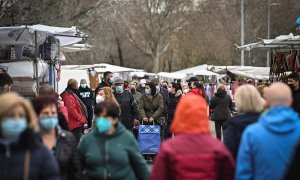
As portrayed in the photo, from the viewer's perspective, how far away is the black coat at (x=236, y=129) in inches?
252

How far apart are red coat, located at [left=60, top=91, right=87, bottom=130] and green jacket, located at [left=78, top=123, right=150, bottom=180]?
6355mm

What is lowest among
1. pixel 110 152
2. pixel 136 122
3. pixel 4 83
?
pixel 136 122

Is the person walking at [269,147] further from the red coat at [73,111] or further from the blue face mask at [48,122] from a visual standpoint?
the red coat at [73,111]

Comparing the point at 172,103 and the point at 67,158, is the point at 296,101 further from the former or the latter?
the point at 172,103

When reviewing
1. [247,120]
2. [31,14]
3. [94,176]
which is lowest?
[94,176]

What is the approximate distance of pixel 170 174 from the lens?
5.42 metres

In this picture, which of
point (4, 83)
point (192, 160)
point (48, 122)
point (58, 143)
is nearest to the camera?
point (192, 160)

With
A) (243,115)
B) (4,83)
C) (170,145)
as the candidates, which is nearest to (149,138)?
(4,83)

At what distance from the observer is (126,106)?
13.6 meters

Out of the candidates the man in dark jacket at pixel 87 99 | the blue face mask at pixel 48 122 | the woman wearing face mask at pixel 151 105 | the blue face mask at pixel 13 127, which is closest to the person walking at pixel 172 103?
the woman wearing face mask at pixel 151 105

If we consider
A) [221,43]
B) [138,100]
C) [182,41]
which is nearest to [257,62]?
[221,43]

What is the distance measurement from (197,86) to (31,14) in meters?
7.25

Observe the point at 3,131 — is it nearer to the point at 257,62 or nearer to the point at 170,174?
the point at 170,174

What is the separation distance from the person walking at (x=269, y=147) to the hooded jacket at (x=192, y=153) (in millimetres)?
155
